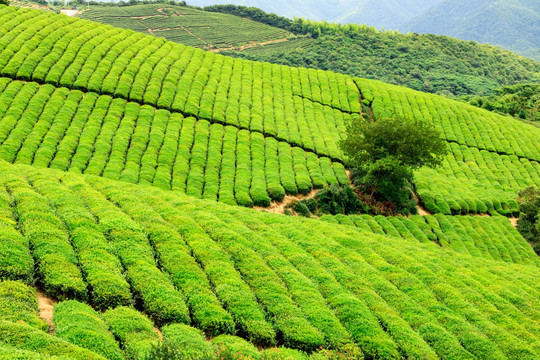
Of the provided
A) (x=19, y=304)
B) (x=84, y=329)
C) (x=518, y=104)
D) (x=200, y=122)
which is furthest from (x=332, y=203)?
(x=518, y=104)

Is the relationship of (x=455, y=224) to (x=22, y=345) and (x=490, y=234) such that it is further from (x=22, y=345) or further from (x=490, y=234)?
(x=22, y=345)

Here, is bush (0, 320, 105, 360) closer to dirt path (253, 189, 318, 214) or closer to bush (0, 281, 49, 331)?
bush (0, 281, 49, 331)

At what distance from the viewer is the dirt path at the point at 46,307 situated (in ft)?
55.8

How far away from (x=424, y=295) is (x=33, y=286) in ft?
70.7

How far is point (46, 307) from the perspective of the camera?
17844 mm

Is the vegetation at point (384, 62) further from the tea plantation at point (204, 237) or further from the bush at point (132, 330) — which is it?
the bush at point (132, 330)

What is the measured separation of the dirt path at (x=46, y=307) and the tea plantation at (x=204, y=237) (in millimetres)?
160

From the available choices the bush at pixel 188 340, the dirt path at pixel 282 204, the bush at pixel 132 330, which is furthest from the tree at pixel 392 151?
the bush at pixel 132 330

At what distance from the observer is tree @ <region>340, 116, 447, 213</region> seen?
49219mm

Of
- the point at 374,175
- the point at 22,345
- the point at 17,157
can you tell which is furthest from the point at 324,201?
the point at 22,345

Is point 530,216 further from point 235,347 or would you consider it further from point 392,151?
point 235,347

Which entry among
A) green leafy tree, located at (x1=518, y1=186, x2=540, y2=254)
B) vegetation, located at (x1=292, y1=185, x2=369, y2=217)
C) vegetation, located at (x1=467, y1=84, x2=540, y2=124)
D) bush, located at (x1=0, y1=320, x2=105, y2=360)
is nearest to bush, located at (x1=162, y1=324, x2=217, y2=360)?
bush, located at (x1=0, y1=320, x2=105, y2=360)

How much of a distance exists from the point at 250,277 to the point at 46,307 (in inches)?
394

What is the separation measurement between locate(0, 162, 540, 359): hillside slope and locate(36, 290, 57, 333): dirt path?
0.44m
